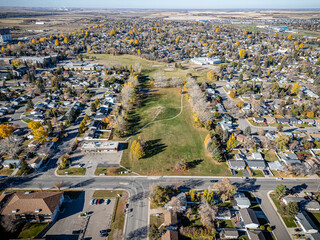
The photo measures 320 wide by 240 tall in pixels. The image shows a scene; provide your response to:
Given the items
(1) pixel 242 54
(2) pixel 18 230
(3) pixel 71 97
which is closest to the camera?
(2) pixel 18 230

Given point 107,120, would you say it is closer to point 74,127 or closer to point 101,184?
point 74,127

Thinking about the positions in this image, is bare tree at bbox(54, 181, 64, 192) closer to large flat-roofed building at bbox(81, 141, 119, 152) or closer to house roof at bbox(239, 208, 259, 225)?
large flat-roofed building at bbox(81, 141, 119, 152)

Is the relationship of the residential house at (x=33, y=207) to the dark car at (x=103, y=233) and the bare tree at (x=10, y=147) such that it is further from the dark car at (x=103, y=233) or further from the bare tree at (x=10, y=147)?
the bare tree at (x=10, y=147)

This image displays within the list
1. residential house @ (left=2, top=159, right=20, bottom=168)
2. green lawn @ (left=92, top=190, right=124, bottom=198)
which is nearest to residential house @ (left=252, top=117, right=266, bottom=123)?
green lawn @ (left=92, top=190, right=124, bottom=198)

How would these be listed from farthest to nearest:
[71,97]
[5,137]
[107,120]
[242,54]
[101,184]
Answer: [242,54], [71,97], [107,120], [5,137], [101,184]

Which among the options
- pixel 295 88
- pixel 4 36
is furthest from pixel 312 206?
pixel 4 36

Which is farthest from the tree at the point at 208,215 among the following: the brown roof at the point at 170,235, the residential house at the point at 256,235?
the residential house at the point at 256,235

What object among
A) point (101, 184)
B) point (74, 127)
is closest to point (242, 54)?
point (74, 127)
